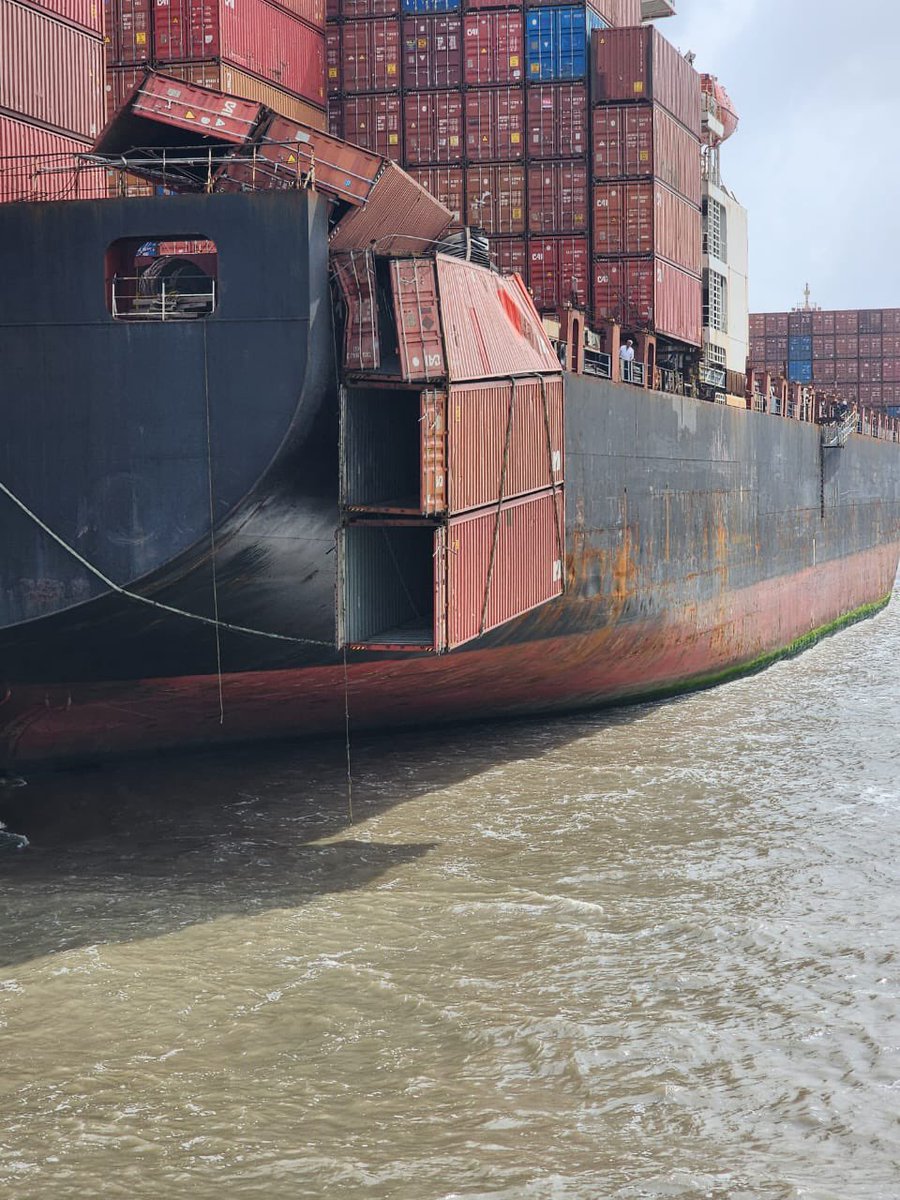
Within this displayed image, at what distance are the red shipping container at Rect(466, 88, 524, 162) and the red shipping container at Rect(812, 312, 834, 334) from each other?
112 ft

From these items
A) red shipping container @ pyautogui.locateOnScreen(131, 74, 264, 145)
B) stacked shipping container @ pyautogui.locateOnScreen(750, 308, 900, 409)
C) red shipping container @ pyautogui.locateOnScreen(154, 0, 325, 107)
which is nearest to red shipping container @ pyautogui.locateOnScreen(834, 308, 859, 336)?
stacked shipping container @ pyautogui.locateOnScreen(750, 308, 900, 409)

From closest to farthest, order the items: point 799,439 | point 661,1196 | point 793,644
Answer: point 661,1196 < point 793,644 < point 799,439

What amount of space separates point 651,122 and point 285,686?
16.2m

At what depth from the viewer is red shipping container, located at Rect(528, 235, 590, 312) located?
26.1 m

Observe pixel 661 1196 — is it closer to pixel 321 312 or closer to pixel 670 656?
pixel 321 312

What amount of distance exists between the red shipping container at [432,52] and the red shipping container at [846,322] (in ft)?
113

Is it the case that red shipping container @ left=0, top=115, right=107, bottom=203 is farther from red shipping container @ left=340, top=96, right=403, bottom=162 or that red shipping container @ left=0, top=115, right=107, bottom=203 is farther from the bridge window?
red shipping container @ left=340, top=96, right=403, bottom=162

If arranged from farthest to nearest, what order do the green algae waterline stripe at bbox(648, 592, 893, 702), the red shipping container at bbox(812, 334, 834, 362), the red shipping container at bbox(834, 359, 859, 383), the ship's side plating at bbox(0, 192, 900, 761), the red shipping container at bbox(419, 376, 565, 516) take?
the red shipping container at bbox(812, 334, 834, 362) < the red shipping container at bbox(834, 359, 859, 383) < the green algae waterline stripe at bbox(648, 592, 893, 702) < the red shipping container at bbox(419, 376, 565, 516) < the ship's side plating at bbox(0, 192, 900, 761)

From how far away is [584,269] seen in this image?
26.1 meters

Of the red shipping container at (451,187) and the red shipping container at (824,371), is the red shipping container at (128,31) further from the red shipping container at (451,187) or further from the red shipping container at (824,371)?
the red shipping container at (824,371)

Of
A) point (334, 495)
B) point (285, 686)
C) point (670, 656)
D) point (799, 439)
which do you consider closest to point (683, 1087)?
point (334, 495)

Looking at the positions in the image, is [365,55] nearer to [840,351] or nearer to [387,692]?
[387,692]

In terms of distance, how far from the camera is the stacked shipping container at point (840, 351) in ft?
183

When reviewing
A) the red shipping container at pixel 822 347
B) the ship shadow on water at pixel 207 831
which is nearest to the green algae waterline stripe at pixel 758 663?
the ship shadow on water at pixel 207 831
